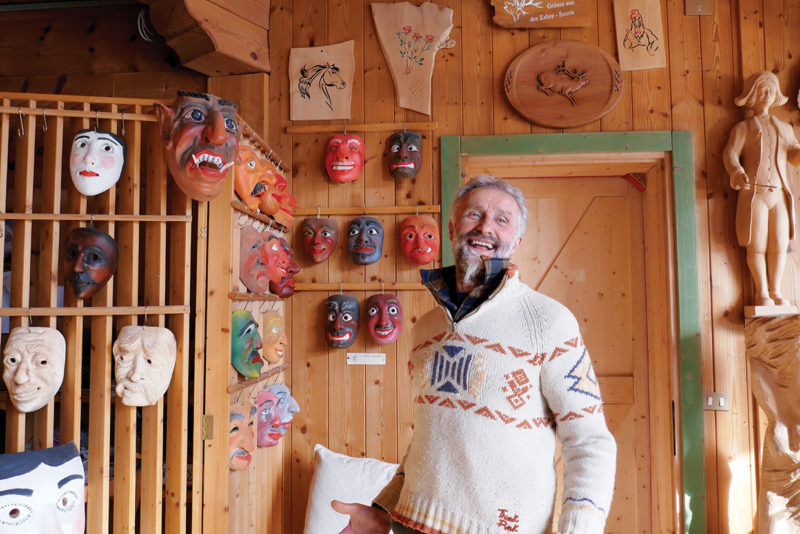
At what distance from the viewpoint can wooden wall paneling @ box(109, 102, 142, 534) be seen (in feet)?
6.56

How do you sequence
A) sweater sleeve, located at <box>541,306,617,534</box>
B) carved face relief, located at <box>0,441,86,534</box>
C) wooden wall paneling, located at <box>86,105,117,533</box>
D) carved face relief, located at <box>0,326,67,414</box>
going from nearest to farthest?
sweater sleeve, located at <box>541,306,617,534</box>, carved face relief, located at <box>0,441,86,534</box>, carved face relief, located at <box>0,326,67,414</box>, wooden wall paneling, located at <box>86,105,117,533</box>

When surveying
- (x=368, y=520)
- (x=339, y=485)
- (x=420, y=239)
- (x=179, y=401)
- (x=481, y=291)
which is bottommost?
(x=339, y=485)

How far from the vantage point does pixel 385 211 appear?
278 cm

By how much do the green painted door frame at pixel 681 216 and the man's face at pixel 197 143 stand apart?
1.13m

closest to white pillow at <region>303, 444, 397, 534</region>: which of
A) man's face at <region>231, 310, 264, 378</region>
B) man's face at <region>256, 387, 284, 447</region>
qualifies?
man's face at <region>256, 387, 284, 447</region>

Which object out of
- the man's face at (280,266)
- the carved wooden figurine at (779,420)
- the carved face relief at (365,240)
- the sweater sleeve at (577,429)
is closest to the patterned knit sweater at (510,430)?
the sweater sleeve at (577,429)

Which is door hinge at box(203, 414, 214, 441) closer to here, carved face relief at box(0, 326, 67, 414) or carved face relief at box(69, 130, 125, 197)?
carved face relief at box(0, 326, 67, 414)

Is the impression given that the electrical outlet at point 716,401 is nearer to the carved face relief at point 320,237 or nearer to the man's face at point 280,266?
the carved face relief at point 320,237

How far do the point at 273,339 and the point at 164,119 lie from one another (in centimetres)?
97

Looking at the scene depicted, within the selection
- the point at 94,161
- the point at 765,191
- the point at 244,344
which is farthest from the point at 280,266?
the point at 765,191

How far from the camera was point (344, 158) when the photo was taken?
271 cm

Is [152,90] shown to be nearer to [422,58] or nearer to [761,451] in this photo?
[422,58]

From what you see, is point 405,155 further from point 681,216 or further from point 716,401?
point 716,401

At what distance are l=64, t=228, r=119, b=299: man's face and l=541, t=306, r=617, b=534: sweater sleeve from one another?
5.10ft
